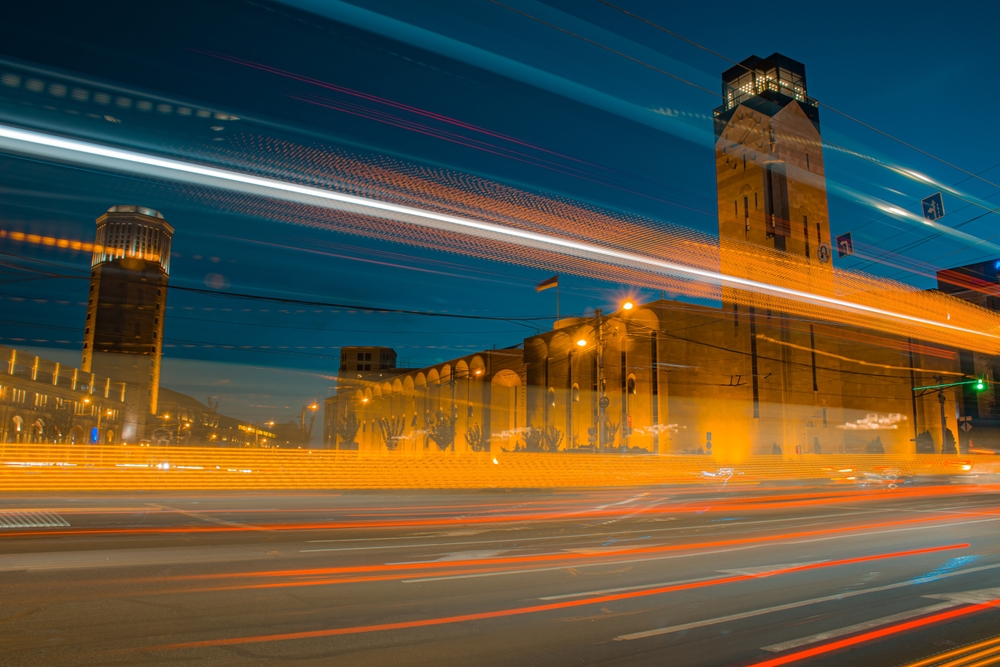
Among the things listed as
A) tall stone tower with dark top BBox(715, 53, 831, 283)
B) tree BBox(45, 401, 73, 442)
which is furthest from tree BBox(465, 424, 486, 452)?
tree BBox(45, 401, 73, 442)

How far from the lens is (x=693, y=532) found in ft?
41.3

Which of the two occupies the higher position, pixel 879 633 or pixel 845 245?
pixel 845 245

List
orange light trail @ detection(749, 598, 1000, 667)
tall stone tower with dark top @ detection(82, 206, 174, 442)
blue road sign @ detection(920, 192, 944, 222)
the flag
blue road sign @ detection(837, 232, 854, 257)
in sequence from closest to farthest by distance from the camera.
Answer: orange light trail @ detection(749, 598, 1000, 667) < blue road sign @ detection(920, 192, 944, 222) < blue road sign @ detection(837, 232, 854, 257) < the flag < tall stone tower with dark top @ detection(82, 206, 174, 442)

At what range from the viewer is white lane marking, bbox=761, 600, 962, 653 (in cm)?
542

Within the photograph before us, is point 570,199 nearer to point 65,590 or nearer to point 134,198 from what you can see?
point 134,198

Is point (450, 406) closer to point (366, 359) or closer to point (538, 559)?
point (538, 559)

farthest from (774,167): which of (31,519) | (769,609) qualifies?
(31,519)

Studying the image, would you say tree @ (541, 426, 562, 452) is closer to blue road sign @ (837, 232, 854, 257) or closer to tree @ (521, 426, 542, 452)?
tree @ (521, 426, 542, 452)

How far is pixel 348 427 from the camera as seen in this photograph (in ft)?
291

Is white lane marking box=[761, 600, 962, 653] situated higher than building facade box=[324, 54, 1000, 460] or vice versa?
building facade box=[324, 54, 1000, 460]

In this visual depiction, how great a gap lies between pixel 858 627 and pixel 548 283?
31.3m

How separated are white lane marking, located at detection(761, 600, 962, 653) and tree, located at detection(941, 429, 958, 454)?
4461 centimetres

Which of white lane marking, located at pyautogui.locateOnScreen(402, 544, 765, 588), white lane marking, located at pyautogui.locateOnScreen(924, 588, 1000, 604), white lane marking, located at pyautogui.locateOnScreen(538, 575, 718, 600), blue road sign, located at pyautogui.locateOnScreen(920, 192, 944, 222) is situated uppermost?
blue road sign, located at pyautogui.locateOnScreen(920, 192, 944, 222)

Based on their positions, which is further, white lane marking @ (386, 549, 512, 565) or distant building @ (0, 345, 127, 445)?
distant building @ (0, 345, 127, 445)
